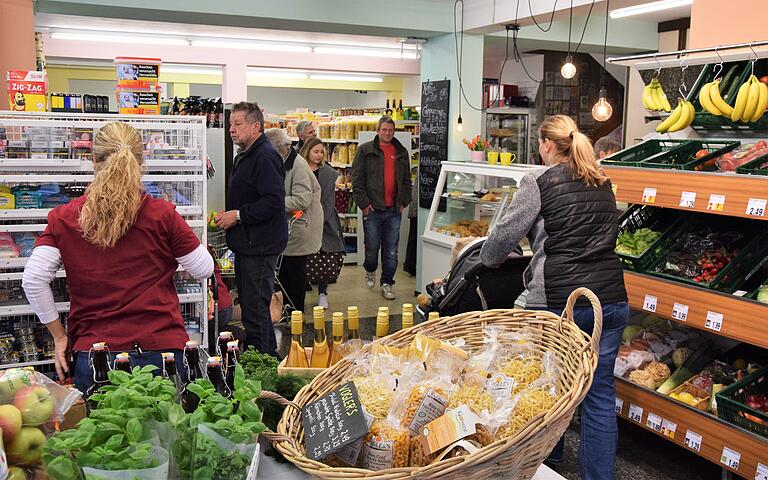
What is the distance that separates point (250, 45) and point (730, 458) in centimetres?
1007

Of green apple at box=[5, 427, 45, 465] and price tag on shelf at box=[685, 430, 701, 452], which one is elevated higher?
green apple at box=[5, 427, 45, 465]

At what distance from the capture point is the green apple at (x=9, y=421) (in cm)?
121

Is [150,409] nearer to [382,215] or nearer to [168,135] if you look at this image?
[168,135]

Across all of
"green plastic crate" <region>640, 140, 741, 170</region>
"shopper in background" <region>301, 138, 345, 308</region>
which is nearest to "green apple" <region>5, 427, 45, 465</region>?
"green plastic crate" <region>640, 140, 741, 170</region>

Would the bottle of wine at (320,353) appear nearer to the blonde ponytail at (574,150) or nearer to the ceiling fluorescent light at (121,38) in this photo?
the blonde ponytail at (574,150)

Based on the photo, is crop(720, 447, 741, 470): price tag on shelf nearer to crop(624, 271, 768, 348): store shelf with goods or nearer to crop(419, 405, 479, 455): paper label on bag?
crop(624, 271, 768, 348): store shelf with goods

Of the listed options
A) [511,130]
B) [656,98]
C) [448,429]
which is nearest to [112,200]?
[448,429]

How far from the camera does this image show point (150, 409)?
1225 millimetres

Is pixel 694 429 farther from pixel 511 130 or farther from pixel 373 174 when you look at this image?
pixel 511 130

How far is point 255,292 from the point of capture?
15.2ft

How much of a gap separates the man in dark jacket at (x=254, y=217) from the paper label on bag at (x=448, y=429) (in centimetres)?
319

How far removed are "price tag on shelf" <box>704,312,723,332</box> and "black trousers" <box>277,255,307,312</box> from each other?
3.63 meters

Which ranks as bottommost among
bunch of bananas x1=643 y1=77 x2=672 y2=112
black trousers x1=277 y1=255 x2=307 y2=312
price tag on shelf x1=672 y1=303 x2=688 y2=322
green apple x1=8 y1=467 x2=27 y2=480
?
black trousers x1=277 y1=255 x2=307 y2=312

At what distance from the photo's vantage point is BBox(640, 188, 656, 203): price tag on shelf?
3.92 m
